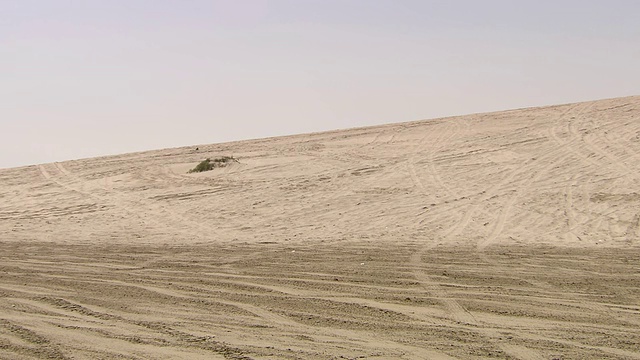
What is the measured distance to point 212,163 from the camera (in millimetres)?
22484

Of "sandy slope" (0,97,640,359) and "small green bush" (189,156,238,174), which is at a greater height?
"small green bush" (189,156,238,174)

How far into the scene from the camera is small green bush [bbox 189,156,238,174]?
22109 millimetres

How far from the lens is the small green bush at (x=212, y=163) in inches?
870

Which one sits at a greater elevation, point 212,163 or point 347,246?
point 212,163

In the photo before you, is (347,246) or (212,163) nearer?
(347,246)

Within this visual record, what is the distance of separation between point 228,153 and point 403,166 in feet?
23.1

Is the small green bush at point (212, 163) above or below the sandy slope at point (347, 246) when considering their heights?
above

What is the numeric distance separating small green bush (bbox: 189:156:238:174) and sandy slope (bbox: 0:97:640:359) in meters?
0.50

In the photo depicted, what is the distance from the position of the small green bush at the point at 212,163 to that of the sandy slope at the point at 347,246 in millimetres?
498

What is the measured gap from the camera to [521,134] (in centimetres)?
2261

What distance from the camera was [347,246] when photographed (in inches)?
491

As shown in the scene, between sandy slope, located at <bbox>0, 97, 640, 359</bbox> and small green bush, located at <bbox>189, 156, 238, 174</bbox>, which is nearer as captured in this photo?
sandy slope, located at <bbox>0, 97, 640, 359</bbox>

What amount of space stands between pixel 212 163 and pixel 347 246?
1078 centimetres

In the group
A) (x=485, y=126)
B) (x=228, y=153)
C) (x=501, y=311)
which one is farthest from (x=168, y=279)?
(x=485, y=126)
